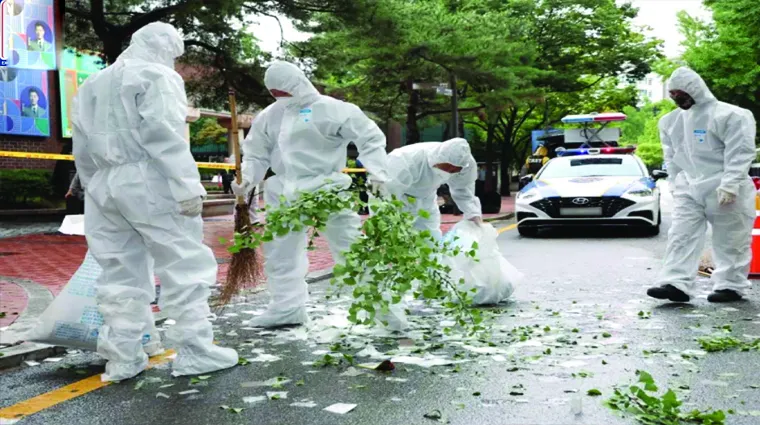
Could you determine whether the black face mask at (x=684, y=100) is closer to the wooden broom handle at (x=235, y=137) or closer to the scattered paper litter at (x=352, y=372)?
the wooden broom handle at (x=235, y=137)

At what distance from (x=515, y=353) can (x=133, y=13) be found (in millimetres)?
13021

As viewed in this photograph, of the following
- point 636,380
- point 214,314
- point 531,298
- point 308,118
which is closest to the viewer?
point 636,380

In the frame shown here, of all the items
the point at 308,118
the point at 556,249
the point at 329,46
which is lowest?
the point at 556,249

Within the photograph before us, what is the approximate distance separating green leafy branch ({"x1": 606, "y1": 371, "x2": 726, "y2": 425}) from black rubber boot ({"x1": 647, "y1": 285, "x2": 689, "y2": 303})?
2871 millimetres

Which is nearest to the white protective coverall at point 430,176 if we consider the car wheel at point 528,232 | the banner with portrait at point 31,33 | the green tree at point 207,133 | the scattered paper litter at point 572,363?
the scattered paper litter at point 572,363

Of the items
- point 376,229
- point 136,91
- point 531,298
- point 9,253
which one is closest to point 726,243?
point 531,298

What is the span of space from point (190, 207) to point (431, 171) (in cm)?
295

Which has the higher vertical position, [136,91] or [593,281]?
[136,91]

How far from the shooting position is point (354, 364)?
4.73 meters

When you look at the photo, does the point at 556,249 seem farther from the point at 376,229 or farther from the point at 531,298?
the point at 376,229

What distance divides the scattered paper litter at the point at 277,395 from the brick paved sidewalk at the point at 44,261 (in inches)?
90.4

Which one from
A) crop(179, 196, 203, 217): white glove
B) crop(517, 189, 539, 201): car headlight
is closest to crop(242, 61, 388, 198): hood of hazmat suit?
crop(179, 196, 203, 217): white glove

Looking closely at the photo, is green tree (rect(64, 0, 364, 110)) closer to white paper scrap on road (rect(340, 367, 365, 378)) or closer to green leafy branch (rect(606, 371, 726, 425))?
white paper scrap on road (rect(340, 367, 365, 378))

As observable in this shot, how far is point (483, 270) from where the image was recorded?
683 cm
